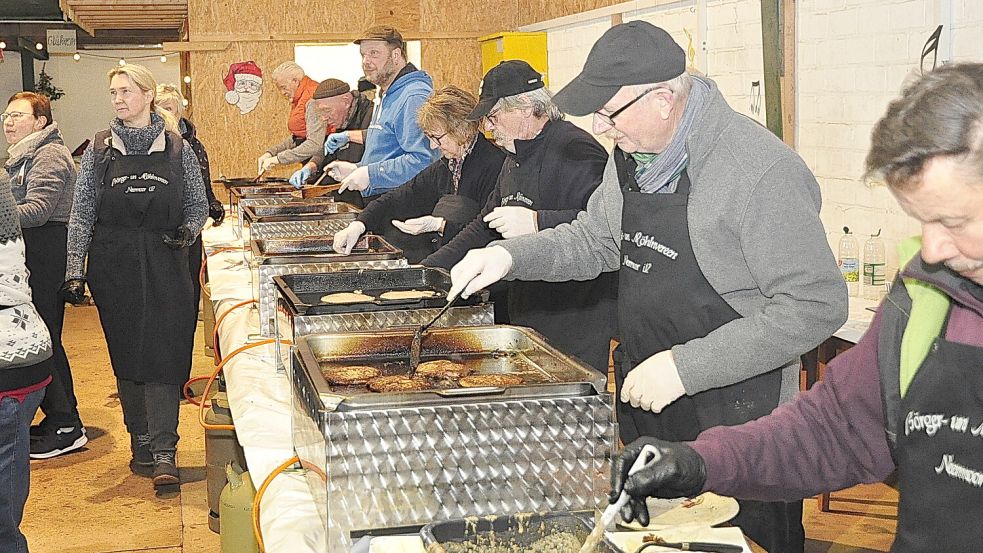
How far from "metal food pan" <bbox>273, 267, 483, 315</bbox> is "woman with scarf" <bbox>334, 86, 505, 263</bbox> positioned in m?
0.59

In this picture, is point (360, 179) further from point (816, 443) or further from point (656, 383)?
point (816, 443)

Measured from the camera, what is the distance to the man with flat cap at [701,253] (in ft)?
6.05

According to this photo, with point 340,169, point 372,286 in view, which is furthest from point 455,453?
point 340,169

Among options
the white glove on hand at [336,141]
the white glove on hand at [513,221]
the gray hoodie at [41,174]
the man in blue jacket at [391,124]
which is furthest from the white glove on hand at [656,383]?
the white glove on hand at [336,141]

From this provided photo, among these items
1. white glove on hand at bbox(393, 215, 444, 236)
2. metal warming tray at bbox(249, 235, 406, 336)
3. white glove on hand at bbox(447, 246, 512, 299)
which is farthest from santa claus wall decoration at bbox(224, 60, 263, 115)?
white glove on hand at bbox(447, 246, 512, 299)

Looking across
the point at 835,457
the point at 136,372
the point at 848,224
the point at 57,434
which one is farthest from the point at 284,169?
the point at 835,457

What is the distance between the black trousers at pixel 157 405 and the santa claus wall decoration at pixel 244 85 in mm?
4783

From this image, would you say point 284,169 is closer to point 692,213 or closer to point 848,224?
point 848,224

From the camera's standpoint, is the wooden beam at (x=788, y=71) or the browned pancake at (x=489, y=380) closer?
the browned pancake at (x=489, y=380)

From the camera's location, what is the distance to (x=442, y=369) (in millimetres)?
1959

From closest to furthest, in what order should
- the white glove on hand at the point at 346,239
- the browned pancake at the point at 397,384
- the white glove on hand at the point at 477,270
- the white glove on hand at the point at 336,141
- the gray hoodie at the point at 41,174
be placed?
the browned pancake at the point at 397,384, the white glove on hand at the point at 477,270, the white glove on hand at the point at 346,239, the gray hoodie at the point at 41,174, the white glove on hand at the point at 336,141

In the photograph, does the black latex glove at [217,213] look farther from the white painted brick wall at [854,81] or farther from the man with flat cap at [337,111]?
the white painted brick wall at [854,81]

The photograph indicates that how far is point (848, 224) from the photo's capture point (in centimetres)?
423

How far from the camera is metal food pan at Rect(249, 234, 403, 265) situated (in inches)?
121
